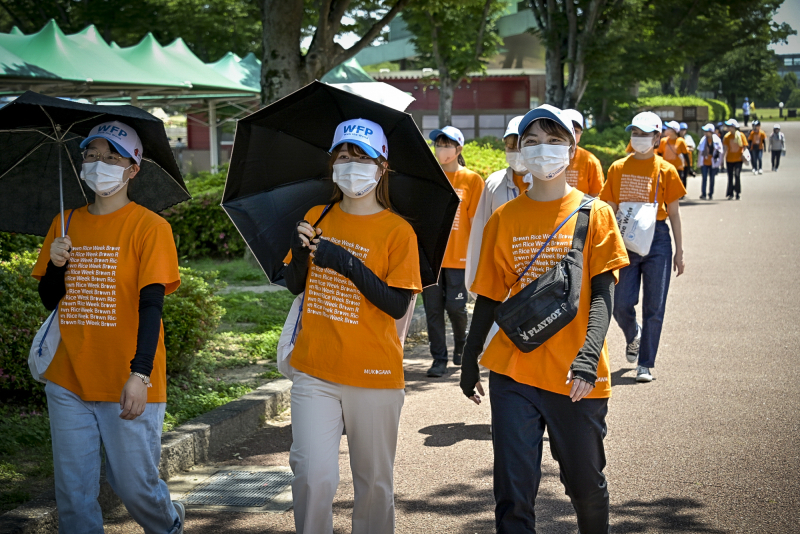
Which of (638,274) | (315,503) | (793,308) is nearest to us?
(315,503)

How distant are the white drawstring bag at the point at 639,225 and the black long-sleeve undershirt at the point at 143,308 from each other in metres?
4.55

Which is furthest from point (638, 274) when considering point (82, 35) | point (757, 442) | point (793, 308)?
point (82, 35)

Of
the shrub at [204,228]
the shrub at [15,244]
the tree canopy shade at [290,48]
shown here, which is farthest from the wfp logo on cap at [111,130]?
the shrub at [204,228]

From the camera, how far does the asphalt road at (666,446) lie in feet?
14.1

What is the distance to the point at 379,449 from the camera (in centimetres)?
343

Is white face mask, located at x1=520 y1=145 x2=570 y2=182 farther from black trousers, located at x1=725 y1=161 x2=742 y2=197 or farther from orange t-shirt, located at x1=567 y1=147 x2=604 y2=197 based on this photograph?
black trousers, located at x1=725 y1=161 x2=742 y2=197

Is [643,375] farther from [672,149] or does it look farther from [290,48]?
[672,149]

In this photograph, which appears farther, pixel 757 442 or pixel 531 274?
pixel 757 442

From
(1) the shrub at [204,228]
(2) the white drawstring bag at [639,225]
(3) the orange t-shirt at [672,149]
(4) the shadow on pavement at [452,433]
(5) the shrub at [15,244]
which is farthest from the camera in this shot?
(3) the orange t-shirt at [672,149]

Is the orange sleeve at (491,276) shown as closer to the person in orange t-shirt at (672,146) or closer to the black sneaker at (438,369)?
the black sneaker at (438,369)

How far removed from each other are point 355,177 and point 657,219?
4388 millimetres

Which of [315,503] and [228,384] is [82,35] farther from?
[315,503]

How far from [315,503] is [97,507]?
0.91m

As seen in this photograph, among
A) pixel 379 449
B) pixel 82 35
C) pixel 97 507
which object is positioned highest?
pixel 82 35
